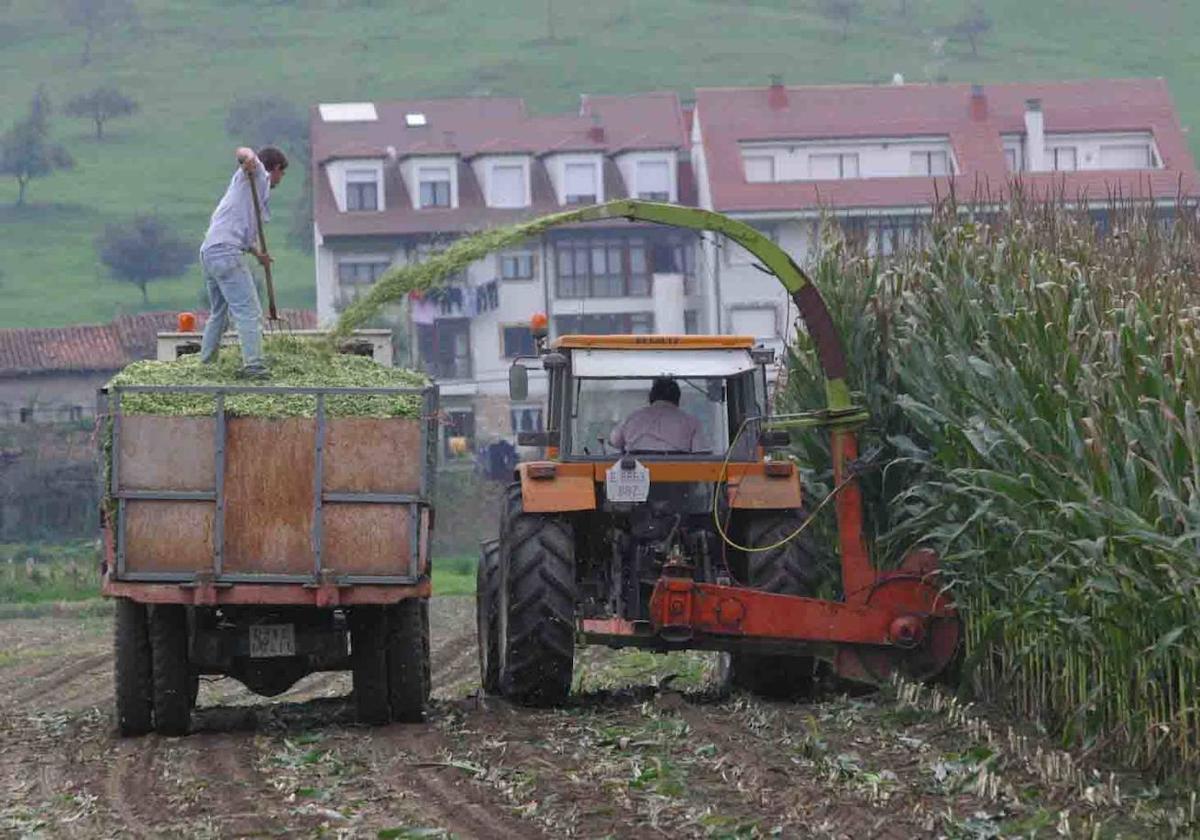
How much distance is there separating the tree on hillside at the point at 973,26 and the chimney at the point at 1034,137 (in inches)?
2170

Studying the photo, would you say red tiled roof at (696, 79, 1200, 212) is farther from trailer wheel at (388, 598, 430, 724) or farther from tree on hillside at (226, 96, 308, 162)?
trailer wheel at (388, 598, 430, 724)

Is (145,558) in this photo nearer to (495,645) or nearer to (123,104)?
(495,645)

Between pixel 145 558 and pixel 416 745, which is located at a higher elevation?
pixel 145 558

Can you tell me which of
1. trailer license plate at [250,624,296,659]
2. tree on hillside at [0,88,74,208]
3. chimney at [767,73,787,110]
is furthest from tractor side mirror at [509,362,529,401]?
tree on hillside at [0,88,74,208]

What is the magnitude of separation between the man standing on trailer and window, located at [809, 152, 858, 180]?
63.0 meters

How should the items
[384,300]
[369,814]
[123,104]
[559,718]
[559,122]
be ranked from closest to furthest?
[369,814] → [559,718] → [384,300] → [559,122] → [123,104]

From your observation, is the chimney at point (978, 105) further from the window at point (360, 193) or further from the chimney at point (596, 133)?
the window at point (360, 193)

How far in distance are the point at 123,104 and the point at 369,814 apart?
113m

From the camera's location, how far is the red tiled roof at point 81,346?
69.1 m

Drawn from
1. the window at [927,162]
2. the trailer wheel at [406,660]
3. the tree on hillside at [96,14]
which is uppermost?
the tree on hillside at [96,14]

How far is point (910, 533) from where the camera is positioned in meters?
15.7

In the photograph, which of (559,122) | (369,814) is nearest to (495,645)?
(369,814)

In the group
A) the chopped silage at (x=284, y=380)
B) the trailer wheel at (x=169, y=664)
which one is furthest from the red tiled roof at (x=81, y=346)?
the trailer wheel at (x=169, y=664)

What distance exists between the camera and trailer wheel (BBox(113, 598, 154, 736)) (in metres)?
14.3
